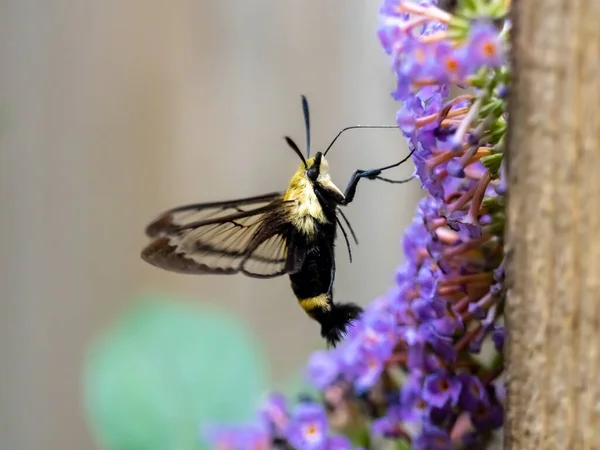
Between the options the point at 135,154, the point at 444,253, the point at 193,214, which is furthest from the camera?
the point at 135,154

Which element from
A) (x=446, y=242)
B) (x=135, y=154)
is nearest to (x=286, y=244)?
(x=446, y=242)

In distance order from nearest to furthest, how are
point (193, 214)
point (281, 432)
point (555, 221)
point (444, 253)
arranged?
point (555, 221) < point (444, 253) < point (193, 214) < point (281, 432)

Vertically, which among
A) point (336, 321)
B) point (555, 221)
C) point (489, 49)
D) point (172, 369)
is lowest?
point (172, 369)

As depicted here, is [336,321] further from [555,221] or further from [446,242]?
[555,221]

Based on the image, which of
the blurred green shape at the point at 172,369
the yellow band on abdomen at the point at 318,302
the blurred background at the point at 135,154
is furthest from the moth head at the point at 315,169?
the blurred green shape at the point at 172,369

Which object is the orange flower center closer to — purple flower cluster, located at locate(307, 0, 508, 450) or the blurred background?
purple flower cluster, located at locate(307, 0, 508, 450)

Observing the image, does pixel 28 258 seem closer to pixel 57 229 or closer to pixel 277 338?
pixel 57 229
